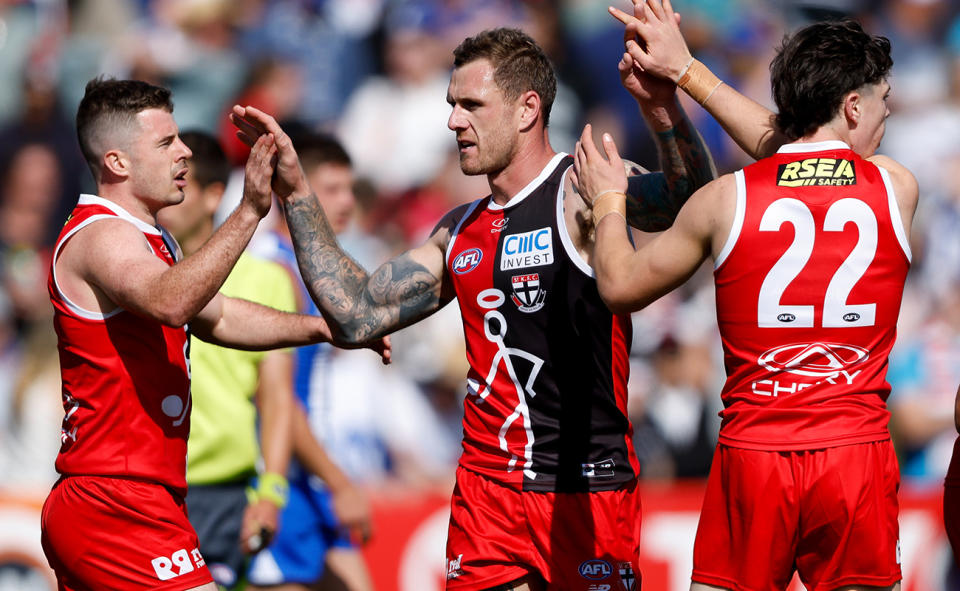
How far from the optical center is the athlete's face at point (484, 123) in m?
4.94

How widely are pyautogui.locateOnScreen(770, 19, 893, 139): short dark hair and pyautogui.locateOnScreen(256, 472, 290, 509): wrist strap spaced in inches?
141

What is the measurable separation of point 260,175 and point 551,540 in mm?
1902

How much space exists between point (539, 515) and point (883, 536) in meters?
1.31

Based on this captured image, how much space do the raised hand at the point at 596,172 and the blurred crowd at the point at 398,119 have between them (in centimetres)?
543

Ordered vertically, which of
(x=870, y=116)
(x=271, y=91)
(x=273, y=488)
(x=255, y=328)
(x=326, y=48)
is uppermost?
(x=326, y=48)

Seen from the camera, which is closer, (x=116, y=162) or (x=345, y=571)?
(x=116, y=162)

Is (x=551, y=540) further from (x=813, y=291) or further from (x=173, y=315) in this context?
(x=173, y=315)

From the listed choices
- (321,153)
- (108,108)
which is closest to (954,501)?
(108,108)

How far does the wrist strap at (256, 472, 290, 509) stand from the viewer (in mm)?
6355

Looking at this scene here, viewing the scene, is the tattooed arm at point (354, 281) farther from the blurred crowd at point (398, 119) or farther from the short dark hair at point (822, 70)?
the blurred crowd at point (398, 119)

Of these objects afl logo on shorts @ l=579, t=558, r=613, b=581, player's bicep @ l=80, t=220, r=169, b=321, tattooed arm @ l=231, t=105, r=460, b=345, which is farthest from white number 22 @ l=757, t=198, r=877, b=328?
player's bicep @ l=80, t=220, r=169, b=321

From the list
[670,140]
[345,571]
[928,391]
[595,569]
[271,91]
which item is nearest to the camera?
[595,569]

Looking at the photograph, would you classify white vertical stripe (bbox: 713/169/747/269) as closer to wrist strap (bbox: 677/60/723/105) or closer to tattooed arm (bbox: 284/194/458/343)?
wrist strap (bbox: 677/60/723/105)

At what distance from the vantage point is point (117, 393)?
4.62 meters
